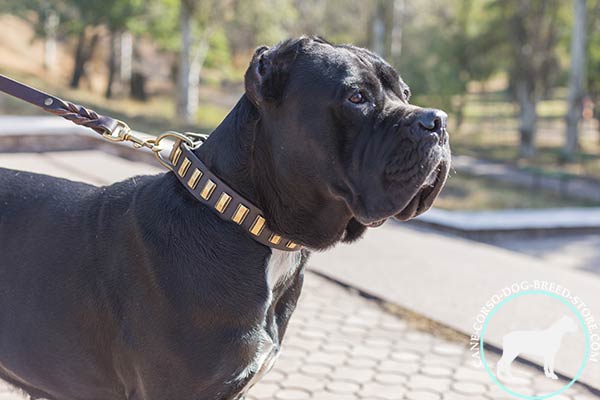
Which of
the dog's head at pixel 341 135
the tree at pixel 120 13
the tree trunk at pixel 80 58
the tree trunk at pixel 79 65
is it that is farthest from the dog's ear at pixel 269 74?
the tree trunk at pixel 79 65

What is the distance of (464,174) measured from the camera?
16.9 meters

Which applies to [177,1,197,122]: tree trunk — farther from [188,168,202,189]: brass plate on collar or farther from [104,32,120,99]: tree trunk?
[188,168,202,189]: brass plate on collar

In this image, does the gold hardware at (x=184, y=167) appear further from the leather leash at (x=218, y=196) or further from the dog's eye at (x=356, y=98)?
the dog's eye at (x=356, y=98)

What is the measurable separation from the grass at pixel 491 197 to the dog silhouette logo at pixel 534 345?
6945 mm

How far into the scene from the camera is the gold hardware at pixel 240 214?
229cm

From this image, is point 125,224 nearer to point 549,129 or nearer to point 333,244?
point 333,244

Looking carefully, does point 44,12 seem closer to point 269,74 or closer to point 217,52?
point 217,52

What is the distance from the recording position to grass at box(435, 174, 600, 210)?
40.5 ft

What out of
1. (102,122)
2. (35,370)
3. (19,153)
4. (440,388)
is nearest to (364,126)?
(102,122)

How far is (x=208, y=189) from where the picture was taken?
2.31 meters

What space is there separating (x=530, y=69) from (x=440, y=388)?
18.5m

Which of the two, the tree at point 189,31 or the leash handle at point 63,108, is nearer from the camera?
the leash handle at point 63,108

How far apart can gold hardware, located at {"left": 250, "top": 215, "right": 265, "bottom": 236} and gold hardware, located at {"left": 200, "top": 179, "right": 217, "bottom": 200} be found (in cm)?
16

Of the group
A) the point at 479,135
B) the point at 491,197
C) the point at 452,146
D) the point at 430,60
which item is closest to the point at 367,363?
the point at 491,197
